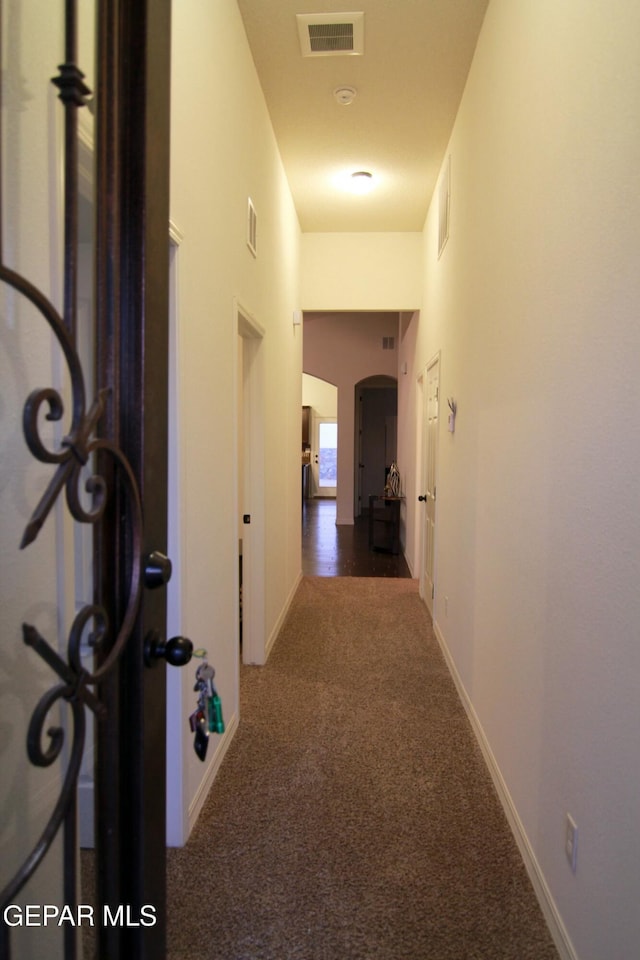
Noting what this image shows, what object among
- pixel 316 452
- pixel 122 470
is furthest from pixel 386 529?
pixel 122 470

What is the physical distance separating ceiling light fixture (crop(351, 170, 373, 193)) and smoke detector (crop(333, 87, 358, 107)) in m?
0.99

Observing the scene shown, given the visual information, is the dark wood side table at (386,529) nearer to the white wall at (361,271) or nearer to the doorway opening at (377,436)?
the doorway opening at (377,436)

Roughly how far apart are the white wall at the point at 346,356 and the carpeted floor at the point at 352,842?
6.58 meters

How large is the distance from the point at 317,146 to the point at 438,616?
11.3 ft

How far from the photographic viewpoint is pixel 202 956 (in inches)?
61.4

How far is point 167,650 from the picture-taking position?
3.05 feet

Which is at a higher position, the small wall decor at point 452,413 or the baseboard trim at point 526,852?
the small wall decor at point 452,413

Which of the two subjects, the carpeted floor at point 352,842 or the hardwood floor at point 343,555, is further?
the hardwood floor at point 343,555

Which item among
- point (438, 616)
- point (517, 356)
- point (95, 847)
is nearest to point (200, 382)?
point (517, 356)

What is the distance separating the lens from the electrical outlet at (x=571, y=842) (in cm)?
148

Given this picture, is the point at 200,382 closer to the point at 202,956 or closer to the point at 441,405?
the point at 202,956

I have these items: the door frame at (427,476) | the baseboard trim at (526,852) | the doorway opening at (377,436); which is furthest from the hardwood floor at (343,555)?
the baseboard trim at (526,852)

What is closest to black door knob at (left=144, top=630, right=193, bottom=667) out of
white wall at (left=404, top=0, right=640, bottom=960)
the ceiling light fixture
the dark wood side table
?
white wall at (left=404, top=0, right=640, bottom=960)

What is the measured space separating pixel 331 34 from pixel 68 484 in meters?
3.13
